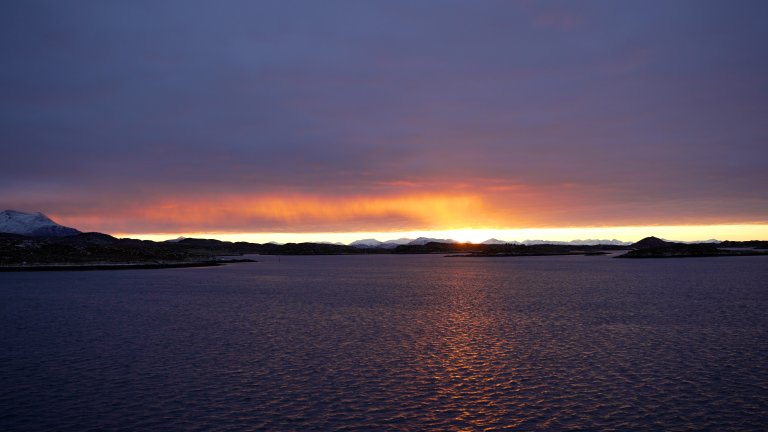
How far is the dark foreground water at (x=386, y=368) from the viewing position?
20891 mm

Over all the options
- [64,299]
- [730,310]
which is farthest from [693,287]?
[64,299]

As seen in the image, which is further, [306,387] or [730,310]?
[730,310]

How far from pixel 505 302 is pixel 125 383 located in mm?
47843

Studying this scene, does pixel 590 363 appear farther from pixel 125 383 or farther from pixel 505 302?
pixel 505 302

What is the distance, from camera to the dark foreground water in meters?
20.9

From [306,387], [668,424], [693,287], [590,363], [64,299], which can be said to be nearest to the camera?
[668,424]

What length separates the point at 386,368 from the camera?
96.5 ft

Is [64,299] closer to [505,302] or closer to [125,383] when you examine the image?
[125,383]

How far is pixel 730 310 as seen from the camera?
54000mm

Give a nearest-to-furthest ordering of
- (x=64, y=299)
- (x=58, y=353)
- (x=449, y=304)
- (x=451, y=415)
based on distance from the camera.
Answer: (x=451, y=415)
(x=58, y=353)
(x=449, y=304)
(x=64, y=299)

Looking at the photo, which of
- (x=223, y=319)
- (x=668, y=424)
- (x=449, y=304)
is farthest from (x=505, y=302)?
(x=668, y=424)

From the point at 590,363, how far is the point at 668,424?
34.6 ft

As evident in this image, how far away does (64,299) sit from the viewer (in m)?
69.2

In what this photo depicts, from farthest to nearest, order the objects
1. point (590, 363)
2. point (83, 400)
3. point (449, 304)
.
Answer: point (449, 304) → point (590, 363) → point (83, 400)
